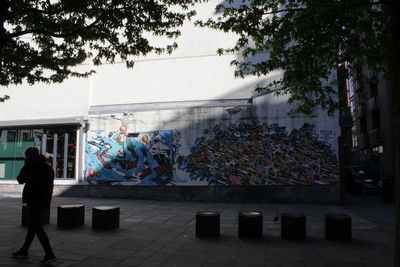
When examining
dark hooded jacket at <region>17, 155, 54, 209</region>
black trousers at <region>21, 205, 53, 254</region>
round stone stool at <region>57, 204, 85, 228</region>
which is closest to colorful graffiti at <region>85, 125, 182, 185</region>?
round stone stool at <region>57, 204, 85, 228</region>

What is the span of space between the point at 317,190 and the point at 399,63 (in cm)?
936

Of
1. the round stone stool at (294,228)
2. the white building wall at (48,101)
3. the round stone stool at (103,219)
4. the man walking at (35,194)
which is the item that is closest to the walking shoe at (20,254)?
the man walking at (35,194)

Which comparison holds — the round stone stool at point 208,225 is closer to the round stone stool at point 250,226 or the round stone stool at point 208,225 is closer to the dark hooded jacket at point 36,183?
the round stone stool at point 250,226

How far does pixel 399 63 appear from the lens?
3.66 m

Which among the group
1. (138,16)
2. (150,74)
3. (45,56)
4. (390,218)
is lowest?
(390,218)

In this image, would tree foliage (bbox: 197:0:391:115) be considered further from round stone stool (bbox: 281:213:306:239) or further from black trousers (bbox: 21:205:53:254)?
black trousers (bbox: 21:205:53:254)

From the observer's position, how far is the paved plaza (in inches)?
190

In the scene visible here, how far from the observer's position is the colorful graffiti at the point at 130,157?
13758 mm

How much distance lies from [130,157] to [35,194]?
9.24m

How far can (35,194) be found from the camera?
4957 mm

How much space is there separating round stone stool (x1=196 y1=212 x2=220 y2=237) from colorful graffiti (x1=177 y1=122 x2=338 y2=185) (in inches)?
254

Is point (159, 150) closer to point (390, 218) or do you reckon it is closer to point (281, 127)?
point (281, 127)

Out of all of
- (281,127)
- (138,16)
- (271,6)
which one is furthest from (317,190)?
(138,16)

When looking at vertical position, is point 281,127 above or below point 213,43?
below
